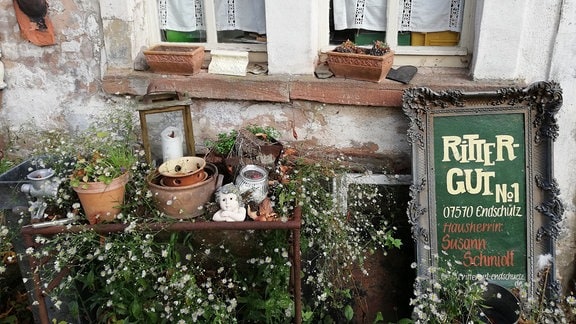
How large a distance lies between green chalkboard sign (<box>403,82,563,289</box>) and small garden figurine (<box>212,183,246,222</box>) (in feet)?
3.58

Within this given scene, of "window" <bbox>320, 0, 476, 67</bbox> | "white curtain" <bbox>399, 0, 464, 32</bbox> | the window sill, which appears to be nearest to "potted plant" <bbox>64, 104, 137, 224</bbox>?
the window sill

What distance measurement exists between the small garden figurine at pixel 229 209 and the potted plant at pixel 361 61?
1124mm

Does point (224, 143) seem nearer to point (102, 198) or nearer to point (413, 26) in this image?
point (102, 198)

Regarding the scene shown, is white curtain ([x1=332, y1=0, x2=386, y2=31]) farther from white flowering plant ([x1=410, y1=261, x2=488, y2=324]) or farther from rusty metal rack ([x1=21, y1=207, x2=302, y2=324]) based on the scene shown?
white flowering plant ([x1=410, y1=261, x2=488, y2=324])

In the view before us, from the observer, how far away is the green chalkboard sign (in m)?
3.05

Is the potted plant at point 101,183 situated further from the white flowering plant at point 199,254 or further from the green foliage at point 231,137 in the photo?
the green foliage at point 231,137

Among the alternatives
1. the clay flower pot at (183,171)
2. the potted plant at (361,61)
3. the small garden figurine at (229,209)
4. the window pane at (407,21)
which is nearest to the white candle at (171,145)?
the clay flower pot at (183,171)

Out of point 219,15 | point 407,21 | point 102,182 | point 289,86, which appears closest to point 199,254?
point 102,182

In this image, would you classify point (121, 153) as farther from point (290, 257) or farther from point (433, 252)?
point (433, 252)

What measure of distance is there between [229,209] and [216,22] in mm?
1485

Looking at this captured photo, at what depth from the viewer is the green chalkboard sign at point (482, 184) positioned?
3047 mm

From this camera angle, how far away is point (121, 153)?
9.78 feet

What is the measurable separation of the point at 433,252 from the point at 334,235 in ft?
2.06

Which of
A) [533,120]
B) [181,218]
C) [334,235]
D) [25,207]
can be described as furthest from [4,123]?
[533,120]
